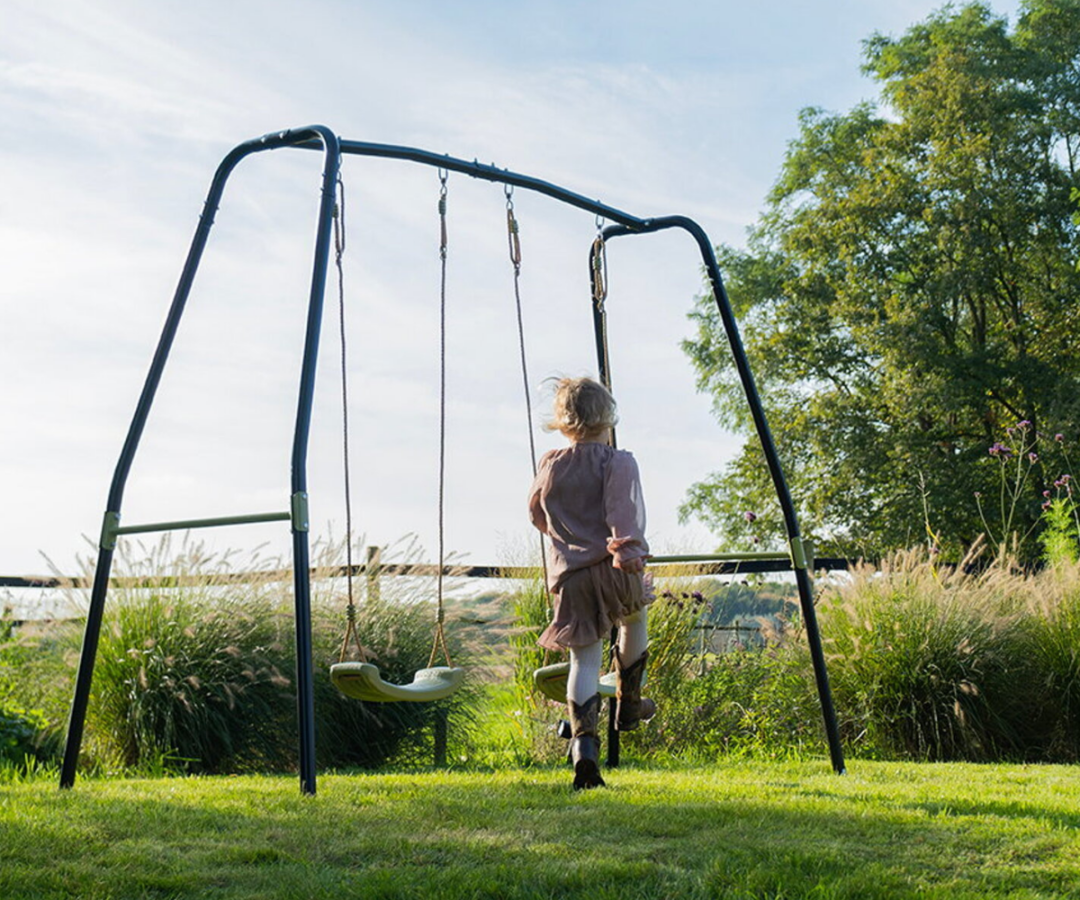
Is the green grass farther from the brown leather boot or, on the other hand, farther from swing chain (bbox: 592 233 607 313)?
swing chain (bbox: 592 233 607 313)

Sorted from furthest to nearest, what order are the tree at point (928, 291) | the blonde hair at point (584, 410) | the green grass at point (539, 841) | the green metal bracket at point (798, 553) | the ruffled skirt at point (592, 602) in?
A: the tree at point (928, 291) < the green metal bracket at point (798, 553) < the blonde hair at point (584, 410) < the ruffled skirt at point (592, 602) < the green grass at point (539, 841)

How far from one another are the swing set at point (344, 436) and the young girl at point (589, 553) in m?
0.25

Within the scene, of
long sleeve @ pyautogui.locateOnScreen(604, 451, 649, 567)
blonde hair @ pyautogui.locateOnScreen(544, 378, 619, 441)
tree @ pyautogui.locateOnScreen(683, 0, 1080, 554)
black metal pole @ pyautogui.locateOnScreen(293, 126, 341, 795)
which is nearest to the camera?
black metal pole @ pyautogui.locateOnScreen(293, 126, 341, 795)

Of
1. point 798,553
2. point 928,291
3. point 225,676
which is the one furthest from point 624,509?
point 928,291

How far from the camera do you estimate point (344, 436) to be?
4133 mm

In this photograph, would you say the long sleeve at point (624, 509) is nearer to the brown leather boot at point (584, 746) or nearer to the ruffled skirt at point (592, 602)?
the ruffled skirt at point (592, 602)

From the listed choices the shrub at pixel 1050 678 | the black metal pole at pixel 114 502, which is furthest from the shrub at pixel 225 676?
the shrub at pixel 1050 678

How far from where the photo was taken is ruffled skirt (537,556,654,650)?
4039 mm

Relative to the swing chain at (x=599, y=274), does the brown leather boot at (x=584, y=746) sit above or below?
below

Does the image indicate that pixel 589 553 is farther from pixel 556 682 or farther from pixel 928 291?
pixel 928 291

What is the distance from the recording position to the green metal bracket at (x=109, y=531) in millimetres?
4383

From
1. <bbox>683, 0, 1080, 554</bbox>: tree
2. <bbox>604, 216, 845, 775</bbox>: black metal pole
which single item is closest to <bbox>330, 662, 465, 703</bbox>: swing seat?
<bbox>604, 216, 845, 775</bbox>: black metal pole

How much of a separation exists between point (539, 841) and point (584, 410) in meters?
1.63

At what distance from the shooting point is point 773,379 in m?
22.7
